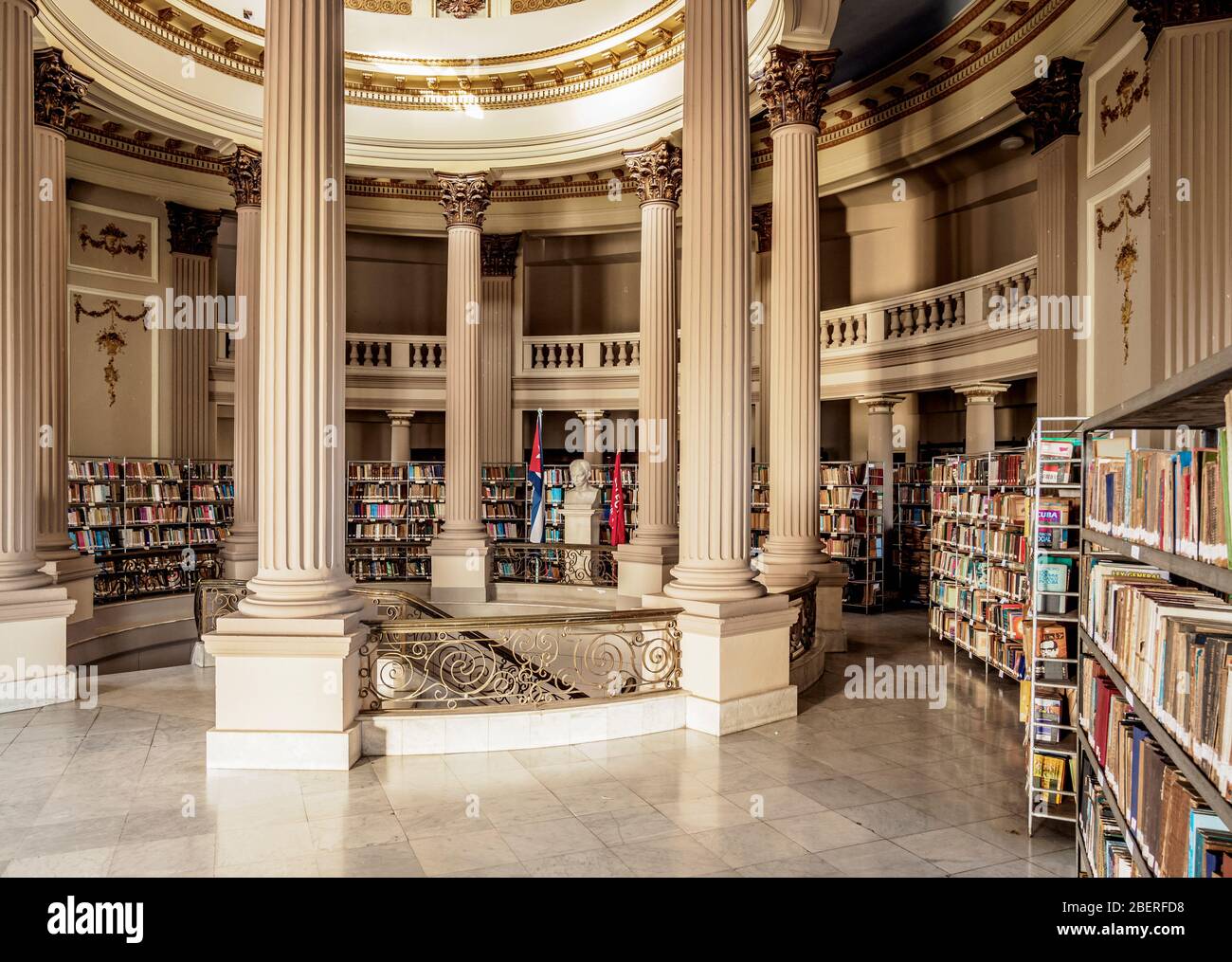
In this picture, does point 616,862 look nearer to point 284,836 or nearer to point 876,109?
point 284,836

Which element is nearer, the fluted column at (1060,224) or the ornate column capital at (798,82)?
the ornate column capital at (798,82)

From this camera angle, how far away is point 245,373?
38.1 feet

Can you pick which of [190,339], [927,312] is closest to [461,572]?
[190,339]

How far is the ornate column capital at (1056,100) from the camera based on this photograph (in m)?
9.53

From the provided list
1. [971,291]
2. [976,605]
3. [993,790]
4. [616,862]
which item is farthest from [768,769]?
[971,291]

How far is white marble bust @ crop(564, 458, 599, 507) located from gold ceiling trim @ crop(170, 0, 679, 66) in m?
5.75

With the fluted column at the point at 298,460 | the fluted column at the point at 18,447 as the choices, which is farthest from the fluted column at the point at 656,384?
the fluted column at the point at 18,447

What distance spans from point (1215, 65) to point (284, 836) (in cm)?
799

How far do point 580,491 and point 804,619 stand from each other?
20.4ft

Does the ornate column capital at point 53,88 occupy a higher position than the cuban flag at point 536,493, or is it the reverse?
the ornate column capital at point 53,88

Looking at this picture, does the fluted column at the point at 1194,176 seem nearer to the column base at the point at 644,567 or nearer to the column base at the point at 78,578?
the column base at the point at 644,567

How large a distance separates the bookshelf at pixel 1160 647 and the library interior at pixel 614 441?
25mm

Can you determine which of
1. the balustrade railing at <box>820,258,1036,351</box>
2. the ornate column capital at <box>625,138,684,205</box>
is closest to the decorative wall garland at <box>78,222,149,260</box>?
the ornate column capital at <box>625,138,684,205</box>

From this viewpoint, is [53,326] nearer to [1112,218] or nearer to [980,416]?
[1112,218]
